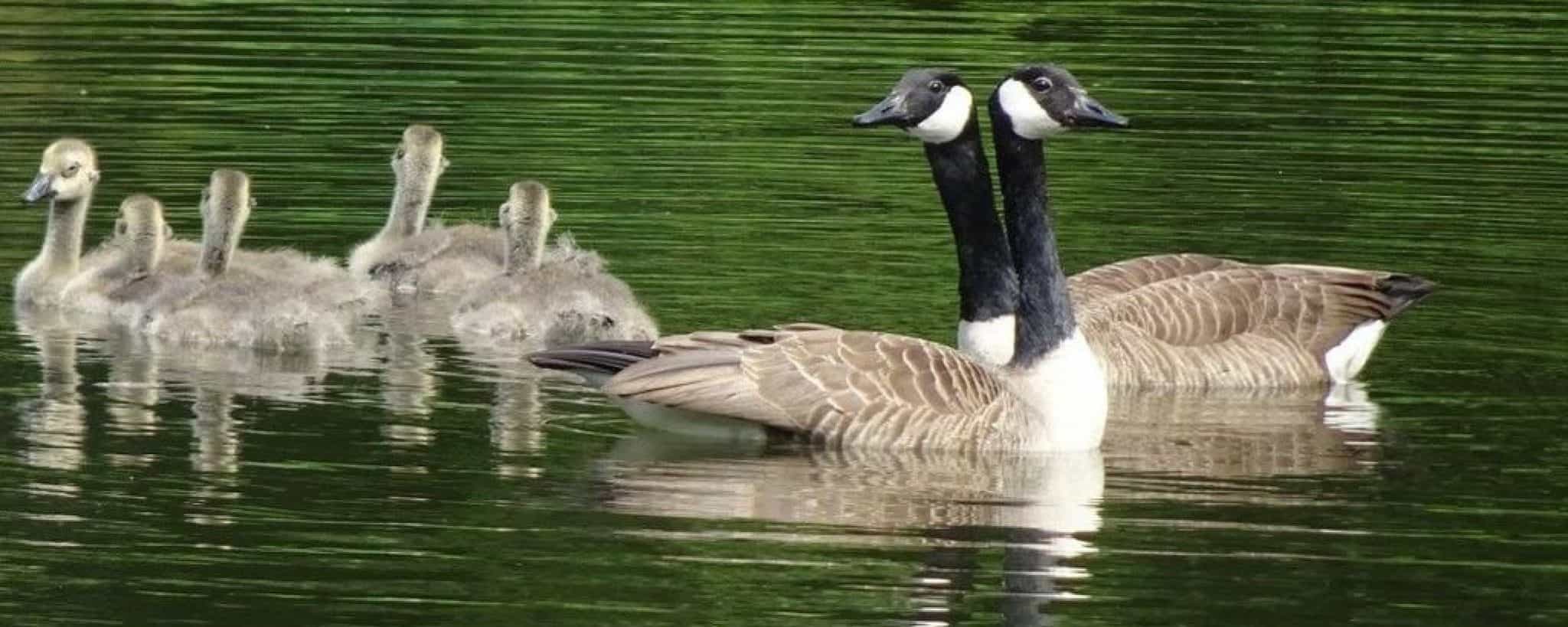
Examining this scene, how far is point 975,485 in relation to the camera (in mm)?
13125

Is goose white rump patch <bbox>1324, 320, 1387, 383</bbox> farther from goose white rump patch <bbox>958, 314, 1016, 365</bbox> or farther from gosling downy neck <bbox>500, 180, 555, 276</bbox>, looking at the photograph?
gosling downy neck <bbox>500, 180, 555, 276</bbox>

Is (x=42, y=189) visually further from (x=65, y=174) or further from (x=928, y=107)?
(x=928, y=107)

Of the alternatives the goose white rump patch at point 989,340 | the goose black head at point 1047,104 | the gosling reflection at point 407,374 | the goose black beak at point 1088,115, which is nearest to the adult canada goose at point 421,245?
the gosling reflection at point 407,374

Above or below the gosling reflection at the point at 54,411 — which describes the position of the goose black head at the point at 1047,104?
above

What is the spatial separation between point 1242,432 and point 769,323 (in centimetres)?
264

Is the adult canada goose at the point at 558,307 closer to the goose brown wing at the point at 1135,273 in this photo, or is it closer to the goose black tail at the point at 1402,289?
the goose brown wing at the point at 1135,273

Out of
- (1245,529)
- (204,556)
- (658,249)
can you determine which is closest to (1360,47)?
(658,249)

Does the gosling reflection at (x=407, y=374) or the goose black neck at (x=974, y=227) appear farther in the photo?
the goose black neck at (x=974, y=227)

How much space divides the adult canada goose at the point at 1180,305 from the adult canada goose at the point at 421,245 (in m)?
3.02

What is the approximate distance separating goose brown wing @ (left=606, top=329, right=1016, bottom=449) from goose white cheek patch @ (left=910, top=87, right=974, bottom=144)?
197cm

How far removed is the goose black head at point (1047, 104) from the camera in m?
14.4

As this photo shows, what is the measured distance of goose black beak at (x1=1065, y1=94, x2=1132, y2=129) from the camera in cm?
1428

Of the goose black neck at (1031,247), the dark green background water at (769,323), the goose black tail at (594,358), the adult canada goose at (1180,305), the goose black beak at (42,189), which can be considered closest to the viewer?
the dark green background water at (769,323)

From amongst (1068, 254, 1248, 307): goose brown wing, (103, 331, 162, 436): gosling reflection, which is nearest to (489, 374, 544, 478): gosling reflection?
(103, 331, 162, 436): gosling reflection
